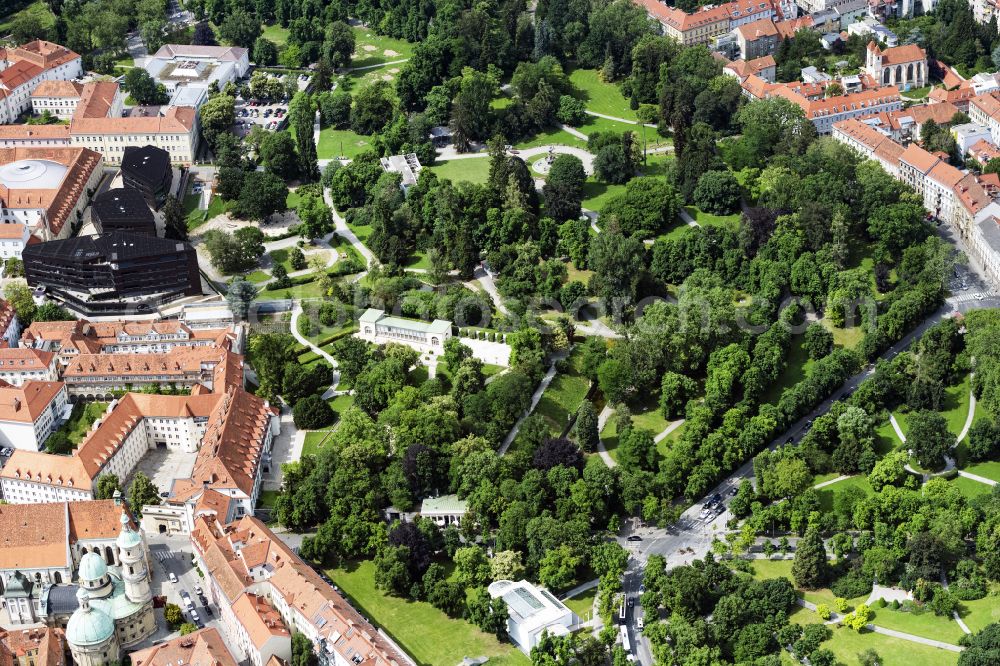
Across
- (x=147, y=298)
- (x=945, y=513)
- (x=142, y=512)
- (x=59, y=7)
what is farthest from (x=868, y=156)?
(x=59, y=7)

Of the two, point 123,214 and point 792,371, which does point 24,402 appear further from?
point 792,371

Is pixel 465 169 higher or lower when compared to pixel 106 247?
lower

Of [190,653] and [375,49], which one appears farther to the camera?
[375,49]

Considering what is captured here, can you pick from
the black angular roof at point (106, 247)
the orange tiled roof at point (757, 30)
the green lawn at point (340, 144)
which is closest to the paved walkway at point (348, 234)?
the green lawn at point (340, 144)

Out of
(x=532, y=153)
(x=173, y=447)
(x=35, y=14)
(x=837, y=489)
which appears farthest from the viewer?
(x=35, y=14)

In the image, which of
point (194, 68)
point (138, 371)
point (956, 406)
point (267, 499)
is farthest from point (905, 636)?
point (194, 68)
